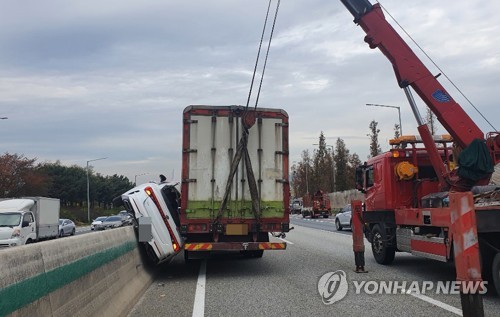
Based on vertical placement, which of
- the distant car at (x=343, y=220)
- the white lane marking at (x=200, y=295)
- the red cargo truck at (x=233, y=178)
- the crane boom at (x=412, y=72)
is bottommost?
the white lane marking at (x=200, y=295)

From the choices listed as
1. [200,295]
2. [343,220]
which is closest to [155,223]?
[200,295]

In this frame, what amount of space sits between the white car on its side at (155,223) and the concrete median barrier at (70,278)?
1.67 m

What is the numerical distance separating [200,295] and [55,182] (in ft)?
260

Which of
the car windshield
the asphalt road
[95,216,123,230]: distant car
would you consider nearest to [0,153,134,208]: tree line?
[95,216,123,230]: distant car

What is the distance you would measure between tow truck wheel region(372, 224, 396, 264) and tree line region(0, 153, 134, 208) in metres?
50.8

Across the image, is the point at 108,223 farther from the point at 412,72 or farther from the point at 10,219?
the point at 412,72

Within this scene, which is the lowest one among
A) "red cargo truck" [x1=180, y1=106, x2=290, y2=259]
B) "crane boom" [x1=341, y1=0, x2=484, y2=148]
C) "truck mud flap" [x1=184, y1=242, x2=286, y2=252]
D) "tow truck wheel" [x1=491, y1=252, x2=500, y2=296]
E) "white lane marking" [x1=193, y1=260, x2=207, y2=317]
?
"white lane marking" [x1=193, y1=260, x2=207, y2=317]

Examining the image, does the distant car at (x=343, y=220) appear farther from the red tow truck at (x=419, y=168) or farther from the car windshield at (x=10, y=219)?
the car windshield at (x=10, y=219)

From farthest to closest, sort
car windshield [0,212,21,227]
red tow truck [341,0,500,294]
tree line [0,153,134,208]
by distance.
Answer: tree line [0,153,134,208], car windshield [0,212,21,227], red tow truck [341,0,500,294]

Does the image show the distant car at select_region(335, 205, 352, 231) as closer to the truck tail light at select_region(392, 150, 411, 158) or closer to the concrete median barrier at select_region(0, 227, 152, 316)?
the truck tail light at select_region(392, 150, 411, 158)

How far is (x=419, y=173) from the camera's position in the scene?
37.9 feet

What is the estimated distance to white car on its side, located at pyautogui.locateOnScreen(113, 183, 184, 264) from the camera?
10602mm

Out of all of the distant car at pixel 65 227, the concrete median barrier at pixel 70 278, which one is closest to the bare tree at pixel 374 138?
the distant car at pixel 65 227

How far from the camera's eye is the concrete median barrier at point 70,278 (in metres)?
4.00
